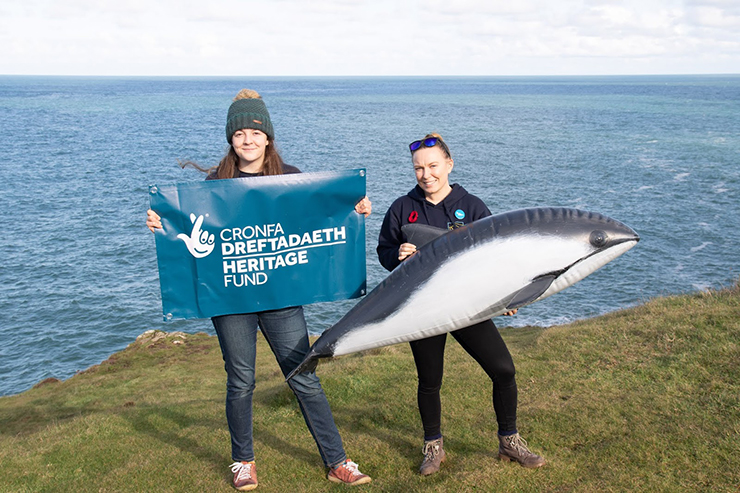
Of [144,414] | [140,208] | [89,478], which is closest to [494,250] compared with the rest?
[89,478]

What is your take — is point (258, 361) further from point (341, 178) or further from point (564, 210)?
point (564, 210)

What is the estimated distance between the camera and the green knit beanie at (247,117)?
5094 millimetres

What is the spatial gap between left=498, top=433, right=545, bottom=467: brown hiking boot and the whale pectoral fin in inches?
54.1

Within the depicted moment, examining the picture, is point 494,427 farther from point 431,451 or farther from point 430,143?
point 430,143

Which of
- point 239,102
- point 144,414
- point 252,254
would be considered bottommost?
point 144,414

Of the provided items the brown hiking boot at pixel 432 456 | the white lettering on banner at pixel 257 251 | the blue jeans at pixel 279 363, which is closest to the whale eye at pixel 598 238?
the brown hiking boot at pixel 432 456

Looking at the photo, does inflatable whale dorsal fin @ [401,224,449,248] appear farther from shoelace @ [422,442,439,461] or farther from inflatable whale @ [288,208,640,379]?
shoelace @ [422,442,439,461]

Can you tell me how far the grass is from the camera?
527 cm

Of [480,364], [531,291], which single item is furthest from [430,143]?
[480,364]

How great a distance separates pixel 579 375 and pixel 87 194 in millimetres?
40364

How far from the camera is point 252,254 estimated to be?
5.40m

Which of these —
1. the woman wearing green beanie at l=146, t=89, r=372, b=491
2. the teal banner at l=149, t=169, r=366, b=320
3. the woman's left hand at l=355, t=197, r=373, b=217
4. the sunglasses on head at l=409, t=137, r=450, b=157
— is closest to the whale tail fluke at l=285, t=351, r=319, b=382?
the woman wearing green beanie at l=146, t=89, r=372, b=491

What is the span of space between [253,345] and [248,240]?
37.4 inches

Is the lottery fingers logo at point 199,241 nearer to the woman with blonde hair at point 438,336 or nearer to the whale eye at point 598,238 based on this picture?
the woman with blonde hair at point 438,336
